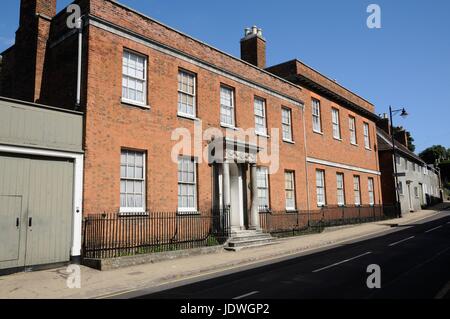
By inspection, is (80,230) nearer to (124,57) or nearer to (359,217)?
(124,57)

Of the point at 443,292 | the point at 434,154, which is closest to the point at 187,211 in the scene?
the point at 443,292

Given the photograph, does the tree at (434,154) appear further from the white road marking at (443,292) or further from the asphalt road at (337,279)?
the white road marking at (443,292)

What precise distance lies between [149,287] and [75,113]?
20.3ft

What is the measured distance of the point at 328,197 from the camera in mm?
24422

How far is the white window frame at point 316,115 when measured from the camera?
2489 centimetres

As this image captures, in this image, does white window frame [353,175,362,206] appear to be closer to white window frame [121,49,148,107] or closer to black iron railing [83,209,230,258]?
black iron railing [83,209,230,258]

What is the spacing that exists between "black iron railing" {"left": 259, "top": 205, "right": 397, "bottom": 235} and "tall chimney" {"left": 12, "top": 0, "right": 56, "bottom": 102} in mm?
11389

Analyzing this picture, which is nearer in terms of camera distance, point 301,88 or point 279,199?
point 279,199

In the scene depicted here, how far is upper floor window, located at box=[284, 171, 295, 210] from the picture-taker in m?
20.9

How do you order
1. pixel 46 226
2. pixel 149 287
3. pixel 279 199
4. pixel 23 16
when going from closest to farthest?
1. pixel 149 287
2. pixel 46 226
3. pixel 23 16
4. pixel 279 199

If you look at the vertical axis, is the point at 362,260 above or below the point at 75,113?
below

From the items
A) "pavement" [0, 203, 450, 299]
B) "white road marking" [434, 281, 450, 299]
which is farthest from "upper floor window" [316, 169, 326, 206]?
"white road marking" [434, 281, 450, 299]

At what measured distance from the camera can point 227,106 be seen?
18266mm
